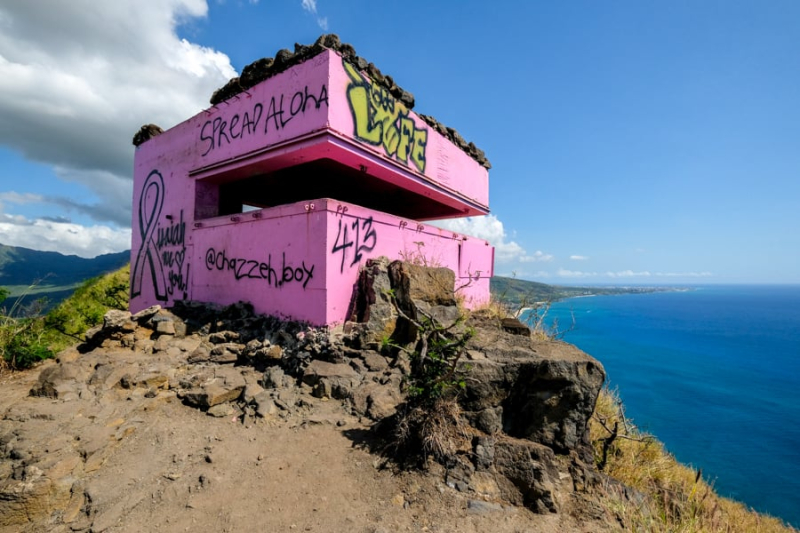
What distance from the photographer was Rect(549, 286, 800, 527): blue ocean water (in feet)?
72.1

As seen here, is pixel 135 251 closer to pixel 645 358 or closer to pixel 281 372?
pixel 281 372

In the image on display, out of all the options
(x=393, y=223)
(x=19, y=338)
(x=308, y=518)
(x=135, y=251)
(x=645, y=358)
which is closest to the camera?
(x=308, y=518)

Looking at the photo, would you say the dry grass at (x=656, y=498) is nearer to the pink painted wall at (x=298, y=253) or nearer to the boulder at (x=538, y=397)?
the boulder at (x=538, y=397)

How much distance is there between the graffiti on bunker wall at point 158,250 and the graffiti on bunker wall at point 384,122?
577cm

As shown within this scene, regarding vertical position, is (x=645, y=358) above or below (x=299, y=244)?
below

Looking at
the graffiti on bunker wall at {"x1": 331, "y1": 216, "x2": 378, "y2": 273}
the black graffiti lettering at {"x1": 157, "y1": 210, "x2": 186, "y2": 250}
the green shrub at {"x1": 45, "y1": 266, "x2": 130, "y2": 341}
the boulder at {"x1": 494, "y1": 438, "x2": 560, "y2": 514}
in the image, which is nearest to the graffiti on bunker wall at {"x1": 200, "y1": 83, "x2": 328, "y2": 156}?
the black graffiti lettering at {"x1": 157, "y1": 210, "x2": 186, "y2": 250}

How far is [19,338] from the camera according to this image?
595 cm

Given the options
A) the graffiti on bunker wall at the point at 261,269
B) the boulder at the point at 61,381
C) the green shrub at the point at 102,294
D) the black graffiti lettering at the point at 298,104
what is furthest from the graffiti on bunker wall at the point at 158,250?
the black graffiti lettering at the point at 298,104

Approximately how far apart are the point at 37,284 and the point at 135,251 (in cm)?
383

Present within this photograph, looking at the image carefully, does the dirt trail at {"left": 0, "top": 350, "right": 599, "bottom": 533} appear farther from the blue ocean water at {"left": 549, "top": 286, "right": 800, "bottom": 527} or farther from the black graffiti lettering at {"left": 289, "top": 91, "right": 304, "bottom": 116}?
the blue ocean water at {"left": 549, "top": 286, "right": 800, "bottom": 527}

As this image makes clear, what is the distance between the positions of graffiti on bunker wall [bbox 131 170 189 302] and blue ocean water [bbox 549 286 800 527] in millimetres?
11188

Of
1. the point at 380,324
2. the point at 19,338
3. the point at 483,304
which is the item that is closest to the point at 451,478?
the point at 380,324

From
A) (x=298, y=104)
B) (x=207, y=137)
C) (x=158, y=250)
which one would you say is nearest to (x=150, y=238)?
(x=158, y=250)

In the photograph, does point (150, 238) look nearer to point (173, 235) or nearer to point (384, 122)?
point (173, 235)
